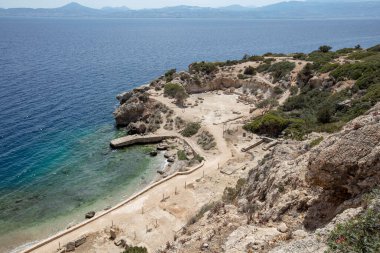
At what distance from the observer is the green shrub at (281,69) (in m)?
62.8

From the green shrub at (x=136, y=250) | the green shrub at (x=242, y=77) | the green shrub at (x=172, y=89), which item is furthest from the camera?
the green shrub at (x=242, y=77)

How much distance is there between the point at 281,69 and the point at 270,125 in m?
22.8

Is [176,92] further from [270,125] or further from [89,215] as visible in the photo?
[89,215]

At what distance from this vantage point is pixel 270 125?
4503 centimetres

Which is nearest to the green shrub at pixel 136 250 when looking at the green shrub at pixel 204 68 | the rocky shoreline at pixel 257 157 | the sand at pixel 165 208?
the rocky shoreline at pixel 257 157

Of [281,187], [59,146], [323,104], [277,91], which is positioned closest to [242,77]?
[277,91]

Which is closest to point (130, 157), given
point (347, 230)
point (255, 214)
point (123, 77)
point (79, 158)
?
point (79, 158)

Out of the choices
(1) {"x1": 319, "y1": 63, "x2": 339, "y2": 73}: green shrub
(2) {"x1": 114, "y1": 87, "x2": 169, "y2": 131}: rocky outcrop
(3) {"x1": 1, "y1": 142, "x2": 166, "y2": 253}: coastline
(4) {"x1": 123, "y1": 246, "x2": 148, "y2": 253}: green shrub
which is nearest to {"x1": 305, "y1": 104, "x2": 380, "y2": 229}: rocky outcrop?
(4) {"x1": 123, "y1": 246, "x2": 148, "y2": 253}: green shrub

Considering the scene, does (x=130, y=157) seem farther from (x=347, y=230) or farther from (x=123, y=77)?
(x=123, y=77)

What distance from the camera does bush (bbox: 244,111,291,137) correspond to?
4431cm

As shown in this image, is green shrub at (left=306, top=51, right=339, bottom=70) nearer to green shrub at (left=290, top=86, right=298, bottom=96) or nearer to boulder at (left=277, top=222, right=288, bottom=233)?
green shrub at (left=290, top=86, right=298, bottom=96)

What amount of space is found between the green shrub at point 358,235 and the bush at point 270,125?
3589 centimetres

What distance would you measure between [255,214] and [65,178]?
2952 centimetres

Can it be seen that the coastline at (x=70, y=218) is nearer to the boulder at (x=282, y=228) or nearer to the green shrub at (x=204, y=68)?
the boulder at (x=282, y=228)
